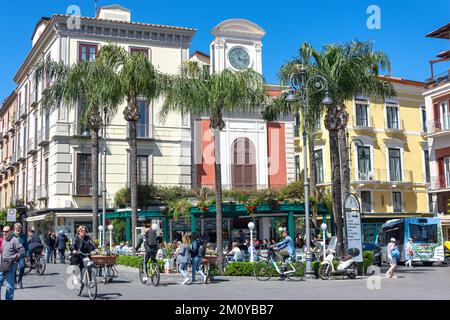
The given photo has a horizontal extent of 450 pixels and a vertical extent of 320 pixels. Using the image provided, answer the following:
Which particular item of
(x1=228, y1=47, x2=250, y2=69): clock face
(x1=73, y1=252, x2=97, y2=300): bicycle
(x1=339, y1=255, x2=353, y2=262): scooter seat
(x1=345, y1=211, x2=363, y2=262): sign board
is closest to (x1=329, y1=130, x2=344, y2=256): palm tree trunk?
(x1=345, y1=211, x2=363, y2=262): sign board

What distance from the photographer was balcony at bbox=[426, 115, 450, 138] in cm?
3803

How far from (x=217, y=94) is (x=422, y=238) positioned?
15.7 meters

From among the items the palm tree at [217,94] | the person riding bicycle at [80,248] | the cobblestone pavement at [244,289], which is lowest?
the cobblestone pavement at [244,289]

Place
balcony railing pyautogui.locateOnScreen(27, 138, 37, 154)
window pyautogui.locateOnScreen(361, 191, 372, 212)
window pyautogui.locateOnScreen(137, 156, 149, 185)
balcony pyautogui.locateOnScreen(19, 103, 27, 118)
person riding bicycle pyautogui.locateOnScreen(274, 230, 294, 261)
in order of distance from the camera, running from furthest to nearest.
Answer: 1. window pyautogui.locateOnScreen(361, 191, 372, 212)
2. balcony pyautogui.locateOnScreen(19, 103, 27, 118)
3. balcony railing pyautogui.locateOnScreen(27, 138, 37, 154)
4. window pyautogui.locateOnScreen(137, 156, 149, 185)
5. person riding bicycle pyautogui.locateOnScreen(274, 230, 294, 261)

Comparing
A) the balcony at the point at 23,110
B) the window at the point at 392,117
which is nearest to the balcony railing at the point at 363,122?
the window at the point at 392,117

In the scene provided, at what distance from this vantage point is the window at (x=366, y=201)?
145ft

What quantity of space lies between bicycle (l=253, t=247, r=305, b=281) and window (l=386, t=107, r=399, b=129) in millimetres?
29382

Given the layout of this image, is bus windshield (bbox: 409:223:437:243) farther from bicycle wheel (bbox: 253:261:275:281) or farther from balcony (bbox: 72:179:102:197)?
balcony (bbox: 72:179:102:197)

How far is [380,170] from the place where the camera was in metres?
45.3

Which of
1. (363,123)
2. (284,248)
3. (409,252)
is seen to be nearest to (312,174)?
(409,252)

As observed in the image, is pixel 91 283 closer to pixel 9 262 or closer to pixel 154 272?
pixel 9 262

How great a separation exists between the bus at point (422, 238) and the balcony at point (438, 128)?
30.7 ft

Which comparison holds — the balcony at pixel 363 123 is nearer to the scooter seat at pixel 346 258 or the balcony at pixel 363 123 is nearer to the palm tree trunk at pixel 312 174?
the palm tree trunk at pixel 312 174
